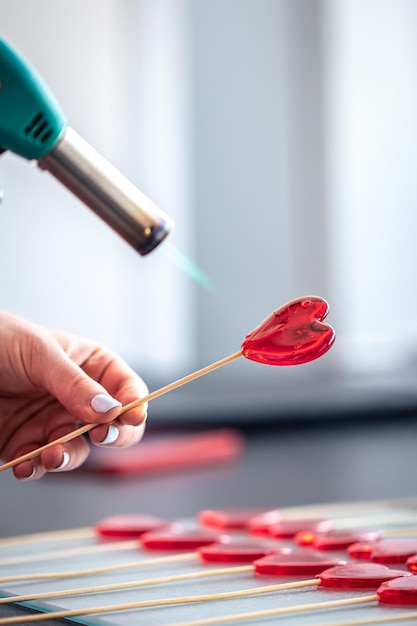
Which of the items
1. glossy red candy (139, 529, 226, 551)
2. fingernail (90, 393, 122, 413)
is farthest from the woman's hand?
glossy red candy (139, 529, 226, 551)

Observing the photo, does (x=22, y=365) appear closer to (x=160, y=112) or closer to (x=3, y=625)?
(x=3, y=625)

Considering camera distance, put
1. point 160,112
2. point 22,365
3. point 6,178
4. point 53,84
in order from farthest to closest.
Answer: point 160,112 → point 53,84 → point 6,178 → point 22,365

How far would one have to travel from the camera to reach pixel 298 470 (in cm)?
180

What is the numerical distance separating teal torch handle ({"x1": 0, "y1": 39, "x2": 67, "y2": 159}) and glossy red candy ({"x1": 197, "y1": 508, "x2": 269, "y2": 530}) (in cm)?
62

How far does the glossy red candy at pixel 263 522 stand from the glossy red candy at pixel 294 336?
1.33 feet

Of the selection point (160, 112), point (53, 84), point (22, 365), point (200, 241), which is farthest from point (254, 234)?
point (22, 365)

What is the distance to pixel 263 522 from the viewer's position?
3.92ft

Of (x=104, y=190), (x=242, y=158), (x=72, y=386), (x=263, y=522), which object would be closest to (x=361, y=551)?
(x=263, y=522)

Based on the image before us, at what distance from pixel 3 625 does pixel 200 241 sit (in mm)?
4423

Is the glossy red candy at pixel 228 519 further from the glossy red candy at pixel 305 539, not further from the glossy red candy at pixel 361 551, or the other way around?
the glossy red candy at pixel 361 551

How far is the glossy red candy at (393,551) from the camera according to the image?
2.99 feet

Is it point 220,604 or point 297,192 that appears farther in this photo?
point 297,192

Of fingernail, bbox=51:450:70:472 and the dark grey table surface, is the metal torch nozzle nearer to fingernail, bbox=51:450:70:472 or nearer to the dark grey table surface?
fingernail, bbox=51:450:70:472

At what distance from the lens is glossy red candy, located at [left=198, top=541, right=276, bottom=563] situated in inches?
37.5
